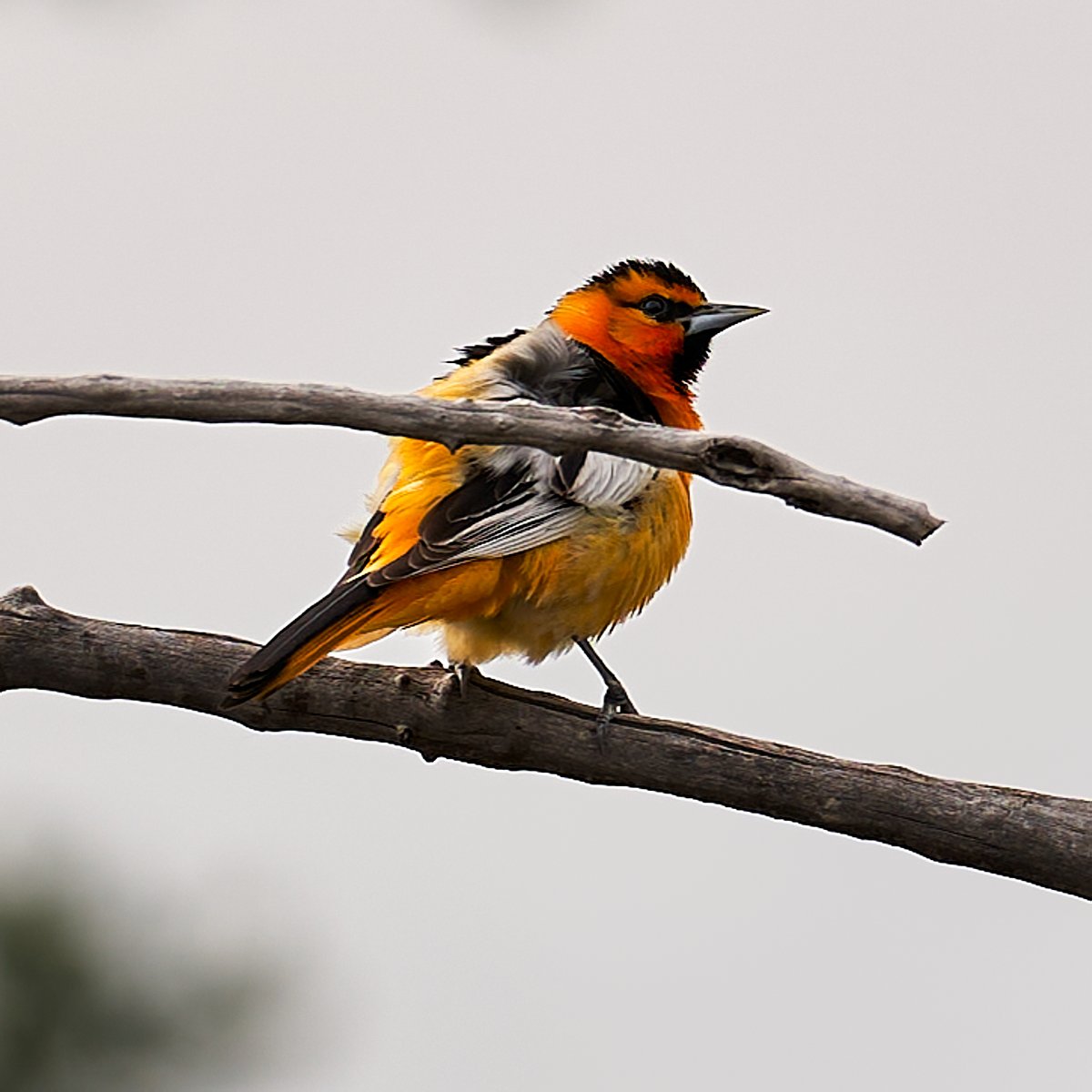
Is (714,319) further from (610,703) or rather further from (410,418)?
(410,418)

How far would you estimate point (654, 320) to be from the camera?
6.68 ft

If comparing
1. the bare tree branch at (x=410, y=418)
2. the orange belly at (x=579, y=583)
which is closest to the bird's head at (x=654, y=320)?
the orange belly at (x=579, y=583)

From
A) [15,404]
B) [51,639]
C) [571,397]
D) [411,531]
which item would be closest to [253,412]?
[15,404]

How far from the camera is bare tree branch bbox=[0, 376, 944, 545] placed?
1.10 meters

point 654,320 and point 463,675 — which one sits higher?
point 654,320

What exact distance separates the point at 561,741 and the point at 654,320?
616mm

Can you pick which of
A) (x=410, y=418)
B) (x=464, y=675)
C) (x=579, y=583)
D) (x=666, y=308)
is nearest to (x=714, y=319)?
(x=666, y=308)

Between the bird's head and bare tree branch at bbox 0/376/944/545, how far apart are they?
0.87 m

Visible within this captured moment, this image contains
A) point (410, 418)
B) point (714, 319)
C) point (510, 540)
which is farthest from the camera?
point (714, 319)

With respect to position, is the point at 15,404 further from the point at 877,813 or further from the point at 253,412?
the point at 877,813

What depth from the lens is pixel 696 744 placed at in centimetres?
157

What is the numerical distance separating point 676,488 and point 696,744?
291 millimetres

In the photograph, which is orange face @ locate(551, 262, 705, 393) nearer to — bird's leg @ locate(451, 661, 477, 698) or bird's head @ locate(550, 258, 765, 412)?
bird's head @ locate(550, 258, 765, 412)

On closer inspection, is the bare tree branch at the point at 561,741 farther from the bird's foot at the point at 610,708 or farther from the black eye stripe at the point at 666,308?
the black eye stripe at the point at 666,308
